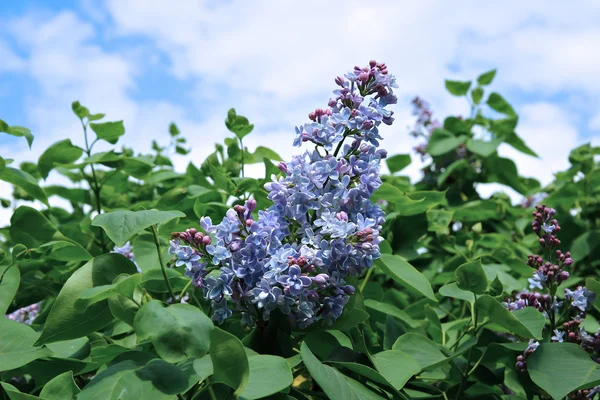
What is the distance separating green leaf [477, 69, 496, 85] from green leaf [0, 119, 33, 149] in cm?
205

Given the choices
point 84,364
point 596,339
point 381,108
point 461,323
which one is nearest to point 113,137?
point 84,364

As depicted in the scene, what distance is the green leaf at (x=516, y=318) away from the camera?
3.61ft

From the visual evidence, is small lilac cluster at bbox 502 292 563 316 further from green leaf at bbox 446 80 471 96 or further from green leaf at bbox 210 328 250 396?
green leaf at bbox 446 80 471 96

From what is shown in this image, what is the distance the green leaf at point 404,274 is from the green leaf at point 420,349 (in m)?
0.08

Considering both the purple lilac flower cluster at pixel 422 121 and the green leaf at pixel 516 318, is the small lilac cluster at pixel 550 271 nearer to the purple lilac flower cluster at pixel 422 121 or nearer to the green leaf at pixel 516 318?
the green leaf at pixel 516 318

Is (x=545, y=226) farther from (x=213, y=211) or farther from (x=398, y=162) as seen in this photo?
(x=398, y=162)

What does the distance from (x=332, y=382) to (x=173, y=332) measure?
0.24 m

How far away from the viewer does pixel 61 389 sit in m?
0.97

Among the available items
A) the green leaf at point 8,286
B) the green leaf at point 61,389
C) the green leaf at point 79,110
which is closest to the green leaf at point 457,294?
the green leaf at point 61,389

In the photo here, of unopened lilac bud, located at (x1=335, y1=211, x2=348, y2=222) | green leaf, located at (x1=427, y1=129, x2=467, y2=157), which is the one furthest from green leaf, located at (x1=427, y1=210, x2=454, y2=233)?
unopened lilac bud, located at (x1=335, y1=211, x2=348, y2=222)

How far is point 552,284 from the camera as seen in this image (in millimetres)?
1339

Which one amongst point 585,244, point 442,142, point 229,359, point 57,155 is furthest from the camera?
point 442,142

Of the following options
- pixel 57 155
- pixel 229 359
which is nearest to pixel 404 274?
pixel 229 359

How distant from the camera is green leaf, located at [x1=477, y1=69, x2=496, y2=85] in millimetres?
2867
